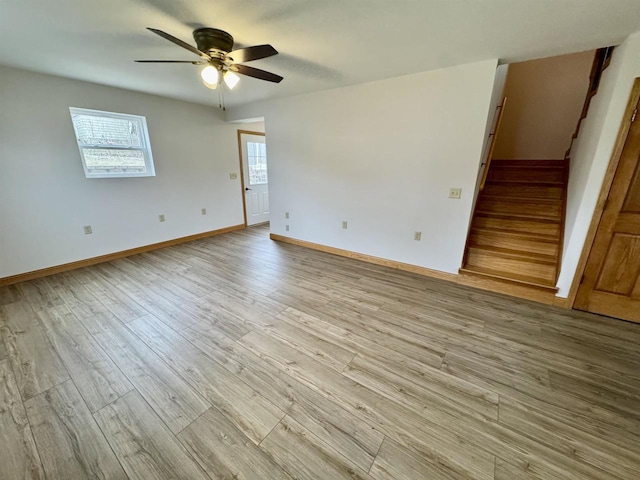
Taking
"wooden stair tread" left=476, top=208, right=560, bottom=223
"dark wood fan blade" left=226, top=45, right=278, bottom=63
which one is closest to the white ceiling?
"dark wood fan blade" left=226, top=45, right=278, bottom=63

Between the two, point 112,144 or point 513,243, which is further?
point 112,144

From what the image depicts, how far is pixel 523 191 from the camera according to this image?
3674 millimetres

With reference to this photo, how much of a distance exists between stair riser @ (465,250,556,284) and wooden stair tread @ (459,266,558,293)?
0.06m

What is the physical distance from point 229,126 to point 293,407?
4.99 m

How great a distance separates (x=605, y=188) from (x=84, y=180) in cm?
583

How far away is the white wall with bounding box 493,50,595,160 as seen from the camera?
13.6ft

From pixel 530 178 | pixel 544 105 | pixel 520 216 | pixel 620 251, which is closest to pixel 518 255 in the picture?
pixel 520 216

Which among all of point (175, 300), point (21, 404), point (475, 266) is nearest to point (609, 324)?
point (475, 266)

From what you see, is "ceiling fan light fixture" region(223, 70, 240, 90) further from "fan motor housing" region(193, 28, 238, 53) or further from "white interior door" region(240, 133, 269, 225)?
"white interior door" region(240, 133, 269, 225)

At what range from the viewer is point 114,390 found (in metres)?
1.60

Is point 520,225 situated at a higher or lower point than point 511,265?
higher

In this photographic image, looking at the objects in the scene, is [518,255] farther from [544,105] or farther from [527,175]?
[544,105]

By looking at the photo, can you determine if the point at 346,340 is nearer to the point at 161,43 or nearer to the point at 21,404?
the point at 21,404

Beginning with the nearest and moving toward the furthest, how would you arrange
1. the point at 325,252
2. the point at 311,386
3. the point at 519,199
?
the point at 311,386 → the point at 519,199 → the point at 325,252
